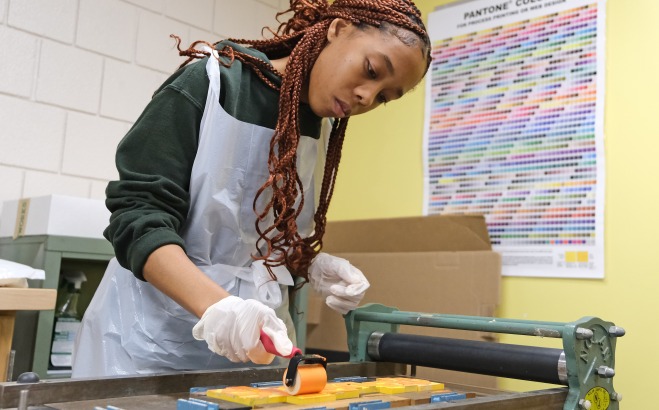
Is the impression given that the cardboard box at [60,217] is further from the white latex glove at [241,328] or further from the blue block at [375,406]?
the blue block at [375,406]

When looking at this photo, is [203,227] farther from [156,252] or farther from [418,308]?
[418,308]

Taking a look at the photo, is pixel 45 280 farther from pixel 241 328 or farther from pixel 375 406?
pixel 375 406

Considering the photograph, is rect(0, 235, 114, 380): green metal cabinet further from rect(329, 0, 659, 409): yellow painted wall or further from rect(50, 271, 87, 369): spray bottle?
rect(329, 0, 659, 409): yellow painted wall

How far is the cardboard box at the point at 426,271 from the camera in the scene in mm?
1829

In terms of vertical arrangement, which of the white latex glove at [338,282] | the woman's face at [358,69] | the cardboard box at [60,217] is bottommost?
the white latex glove at [338,282]

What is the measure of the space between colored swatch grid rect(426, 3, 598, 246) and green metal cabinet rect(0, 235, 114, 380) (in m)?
1.12

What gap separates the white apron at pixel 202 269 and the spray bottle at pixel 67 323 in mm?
645

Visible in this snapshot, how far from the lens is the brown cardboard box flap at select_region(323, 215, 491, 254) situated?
75.2 inches

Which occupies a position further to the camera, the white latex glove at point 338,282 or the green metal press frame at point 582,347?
the white latex glove at point 338,282

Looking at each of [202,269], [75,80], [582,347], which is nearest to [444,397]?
[582,347]

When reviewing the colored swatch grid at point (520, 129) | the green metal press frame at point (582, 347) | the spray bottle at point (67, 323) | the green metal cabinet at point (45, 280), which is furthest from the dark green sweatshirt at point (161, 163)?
the colored swatch grid at point (520, 129)

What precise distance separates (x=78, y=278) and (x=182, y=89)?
1.06 m

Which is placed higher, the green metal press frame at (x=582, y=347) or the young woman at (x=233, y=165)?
the young woman at (x=233, y=165)

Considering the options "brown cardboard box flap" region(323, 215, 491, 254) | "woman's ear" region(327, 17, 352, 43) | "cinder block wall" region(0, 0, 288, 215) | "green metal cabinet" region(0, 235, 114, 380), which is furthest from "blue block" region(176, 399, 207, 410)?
"cinder block wall" region(0, 0, 288, 215)
